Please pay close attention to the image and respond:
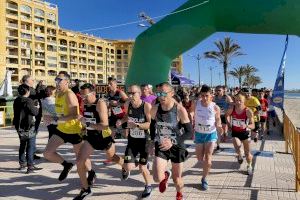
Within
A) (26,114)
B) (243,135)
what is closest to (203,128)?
(243,135)

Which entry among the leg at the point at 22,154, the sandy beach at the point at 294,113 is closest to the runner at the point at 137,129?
the leg at the point at 22,154

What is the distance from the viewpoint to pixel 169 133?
200 inches

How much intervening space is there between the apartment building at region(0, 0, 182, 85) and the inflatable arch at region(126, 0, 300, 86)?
6892 cm

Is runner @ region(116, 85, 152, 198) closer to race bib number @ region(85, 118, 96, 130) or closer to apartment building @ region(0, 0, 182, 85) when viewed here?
race bib number @ region(85, 118, 96, 130)

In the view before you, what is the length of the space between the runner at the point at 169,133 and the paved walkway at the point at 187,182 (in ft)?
2.30

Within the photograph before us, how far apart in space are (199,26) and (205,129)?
5.58m

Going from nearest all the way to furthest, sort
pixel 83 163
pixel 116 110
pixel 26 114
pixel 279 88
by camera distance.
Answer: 1. pixel 83 163
2. pixel 26 114
3. pixel 116 110
4. pixel 279 88

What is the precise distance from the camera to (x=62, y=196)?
5746 millimetres

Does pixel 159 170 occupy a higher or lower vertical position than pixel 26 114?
lower

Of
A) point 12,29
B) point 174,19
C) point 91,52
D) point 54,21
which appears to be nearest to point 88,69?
point 91,52

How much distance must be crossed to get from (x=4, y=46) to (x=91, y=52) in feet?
119

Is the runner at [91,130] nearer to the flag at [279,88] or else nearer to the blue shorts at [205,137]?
the blue shorts at [205,137]

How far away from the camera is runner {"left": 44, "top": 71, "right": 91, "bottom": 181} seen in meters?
5.85

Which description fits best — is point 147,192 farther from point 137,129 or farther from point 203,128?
point 203,128
